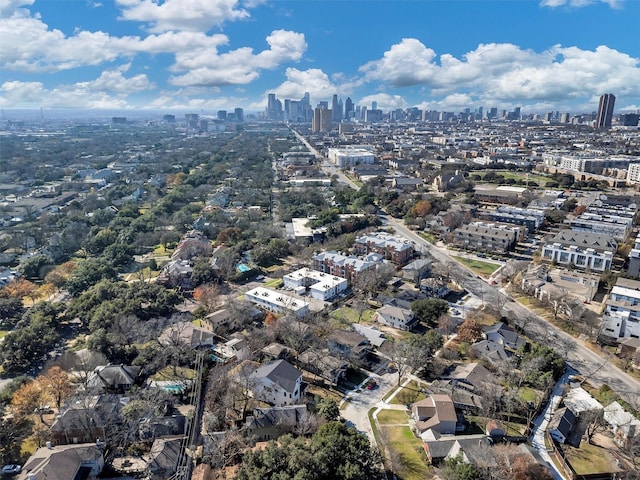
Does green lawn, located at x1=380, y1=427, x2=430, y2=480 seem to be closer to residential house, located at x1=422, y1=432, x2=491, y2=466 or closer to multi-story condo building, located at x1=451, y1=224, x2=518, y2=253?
residential house, located at x1=422, y1=432, x2=491, y2=466

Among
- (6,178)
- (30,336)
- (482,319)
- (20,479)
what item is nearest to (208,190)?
(6,178)

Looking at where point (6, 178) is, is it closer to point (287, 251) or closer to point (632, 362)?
point (287, 251)

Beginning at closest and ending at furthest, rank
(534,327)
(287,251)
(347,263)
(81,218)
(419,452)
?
(419,452)
(534,327)
(347,263)
(287,251)
(81,218)

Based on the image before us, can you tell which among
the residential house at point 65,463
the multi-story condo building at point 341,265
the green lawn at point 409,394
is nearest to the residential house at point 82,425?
the residential house at point 65,463

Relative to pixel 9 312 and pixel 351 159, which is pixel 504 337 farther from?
pixel 351 159

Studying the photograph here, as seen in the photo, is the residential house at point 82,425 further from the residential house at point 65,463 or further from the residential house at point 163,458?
the residential house at point 163,458

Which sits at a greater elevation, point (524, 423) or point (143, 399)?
point (143, 399)

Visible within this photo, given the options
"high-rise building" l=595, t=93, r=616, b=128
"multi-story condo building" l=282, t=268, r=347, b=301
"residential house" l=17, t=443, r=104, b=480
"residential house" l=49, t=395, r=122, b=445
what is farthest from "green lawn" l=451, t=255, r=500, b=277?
"high-rise building" l=595, t=93, r=616, b=128

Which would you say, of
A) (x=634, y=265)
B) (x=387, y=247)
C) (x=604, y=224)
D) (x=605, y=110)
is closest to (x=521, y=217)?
(x=604, y=224)
